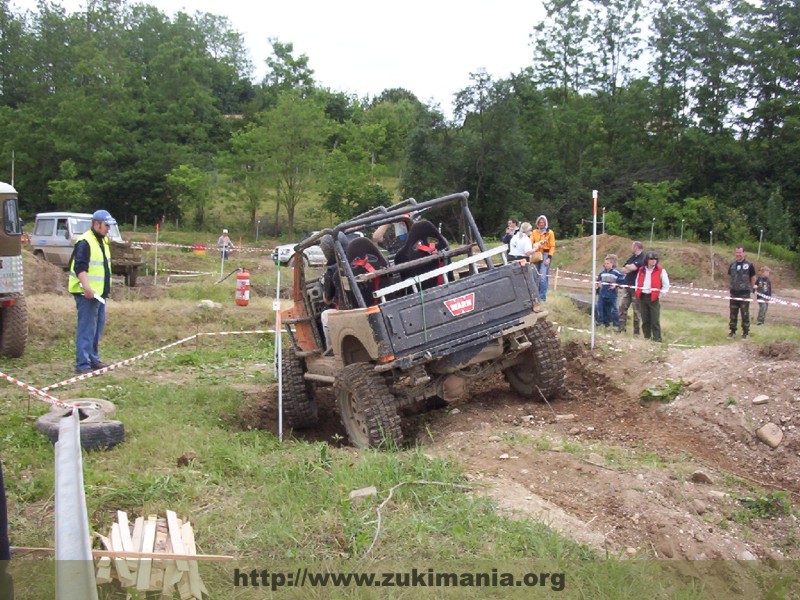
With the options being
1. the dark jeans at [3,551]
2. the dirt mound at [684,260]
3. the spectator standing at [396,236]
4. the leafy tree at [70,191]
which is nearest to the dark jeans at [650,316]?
the spectator standing at [396,236]

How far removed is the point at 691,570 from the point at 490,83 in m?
36.8

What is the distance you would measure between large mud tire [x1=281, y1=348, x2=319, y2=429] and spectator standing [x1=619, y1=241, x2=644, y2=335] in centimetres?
608

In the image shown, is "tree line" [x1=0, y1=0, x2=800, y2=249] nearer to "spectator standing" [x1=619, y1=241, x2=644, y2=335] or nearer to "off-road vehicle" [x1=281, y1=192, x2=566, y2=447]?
"spectator standing" [x1=619, y1=241, x2=644, y2=335]

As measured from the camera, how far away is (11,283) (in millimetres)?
10914

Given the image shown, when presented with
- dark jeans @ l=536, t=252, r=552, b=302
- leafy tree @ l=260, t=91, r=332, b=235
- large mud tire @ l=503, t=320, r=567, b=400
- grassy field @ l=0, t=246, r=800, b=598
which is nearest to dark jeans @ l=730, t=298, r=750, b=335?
dark jeans @ l=536, t=252, r=552, b=302

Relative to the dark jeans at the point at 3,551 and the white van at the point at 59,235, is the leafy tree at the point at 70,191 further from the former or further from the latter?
the dark jeans at the point at 3,551

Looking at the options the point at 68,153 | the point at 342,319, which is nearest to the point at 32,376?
the point at 342,319

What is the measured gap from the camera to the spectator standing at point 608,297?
533 inches

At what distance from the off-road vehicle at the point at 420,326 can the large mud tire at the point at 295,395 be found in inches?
11.7

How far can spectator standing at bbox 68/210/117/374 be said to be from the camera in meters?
9.54

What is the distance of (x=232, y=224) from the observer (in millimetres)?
43906

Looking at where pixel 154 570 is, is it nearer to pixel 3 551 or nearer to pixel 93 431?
pixel 3 551

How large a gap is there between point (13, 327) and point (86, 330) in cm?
186

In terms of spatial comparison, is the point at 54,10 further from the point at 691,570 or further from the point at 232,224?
the point at 691,570
